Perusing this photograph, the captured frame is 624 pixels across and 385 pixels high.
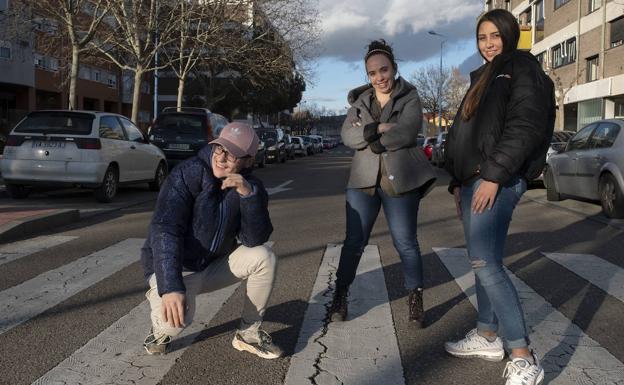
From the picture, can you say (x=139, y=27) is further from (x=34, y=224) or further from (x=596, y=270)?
(x=596, y=270)

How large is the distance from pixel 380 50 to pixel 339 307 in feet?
5.87

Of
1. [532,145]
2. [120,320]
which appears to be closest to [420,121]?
[532,145]

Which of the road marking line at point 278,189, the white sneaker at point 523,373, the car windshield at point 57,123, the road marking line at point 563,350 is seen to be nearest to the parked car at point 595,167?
the road marking line at point 563,350

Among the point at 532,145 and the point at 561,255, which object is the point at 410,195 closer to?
the point at 532,145

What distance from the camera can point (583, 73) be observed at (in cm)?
3153

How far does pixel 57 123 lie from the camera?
10664 millimetres

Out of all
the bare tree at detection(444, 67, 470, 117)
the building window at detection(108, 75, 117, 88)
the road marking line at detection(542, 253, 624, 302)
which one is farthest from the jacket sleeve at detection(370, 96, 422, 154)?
the bare tree at detection(444, 67, 470, 117)

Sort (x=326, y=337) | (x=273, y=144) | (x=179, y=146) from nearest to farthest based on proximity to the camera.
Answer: (x=326, y=337), (x=179, y=146), (x=273, y=144)

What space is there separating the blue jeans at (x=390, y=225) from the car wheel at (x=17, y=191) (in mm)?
8813

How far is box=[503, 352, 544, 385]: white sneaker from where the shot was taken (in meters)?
3.01

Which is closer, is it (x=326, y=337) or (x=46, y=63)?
(x=326, y=337)

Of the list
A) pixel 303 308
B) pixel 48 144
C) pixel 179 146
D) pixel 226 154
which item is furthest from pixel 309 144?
pixel 226 154

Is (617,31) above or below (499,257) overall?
above

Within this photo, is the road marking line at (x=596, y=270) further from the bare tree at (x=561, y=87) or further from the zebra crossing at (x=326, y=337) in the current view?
the bare tree at (x=561, y=87)
